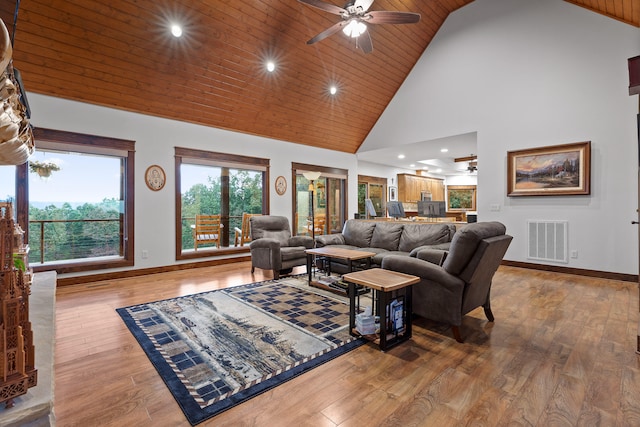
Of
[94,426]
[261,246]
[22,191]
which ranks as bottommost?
[94,426]

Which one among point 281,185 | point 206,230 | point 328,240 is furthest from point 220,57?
point 328,240

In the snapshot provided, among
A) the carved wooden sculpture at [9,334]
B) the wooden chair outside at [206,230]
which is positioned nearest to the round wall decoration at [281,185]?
the wooden chair outside at [206,230]

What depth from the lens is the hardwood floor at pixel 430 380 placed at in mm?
1627

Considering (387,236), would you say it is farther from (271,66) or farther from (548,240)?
(271,66)

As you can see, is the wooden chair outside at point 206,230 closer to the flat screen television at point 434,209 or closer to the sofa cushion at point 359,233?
the sofa cushion at point 359,233

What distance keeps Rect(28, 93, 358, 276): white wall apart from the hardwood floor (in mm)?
2086

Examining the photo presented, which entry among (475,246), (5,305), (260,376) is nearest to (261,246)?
(260,376)

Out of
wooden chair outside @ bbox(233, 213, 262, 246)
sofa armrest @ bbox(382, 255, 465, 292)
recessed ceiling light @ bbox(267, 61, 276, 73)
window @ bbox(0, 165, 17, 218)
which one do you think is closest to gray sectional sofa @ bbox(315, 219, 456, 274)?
sofa armrest @ bbox(382, 255, 465, 292)

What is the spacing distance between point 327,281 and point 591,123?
4.87 meters

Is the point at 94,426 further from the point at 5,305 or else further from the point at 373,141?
the point at 373,141

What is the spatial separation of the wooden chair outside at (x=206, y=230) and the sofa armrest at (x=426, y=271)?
4.12 metres

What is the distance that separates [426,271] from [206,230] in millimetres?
4578

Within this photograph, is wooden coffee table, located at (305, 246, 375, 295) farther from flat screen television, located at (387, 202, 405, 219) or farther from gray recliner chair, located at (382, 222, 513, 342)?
flat screen television, located at (387, 202, 405, 219)

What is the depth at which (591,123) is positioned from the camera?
4.76 metres
